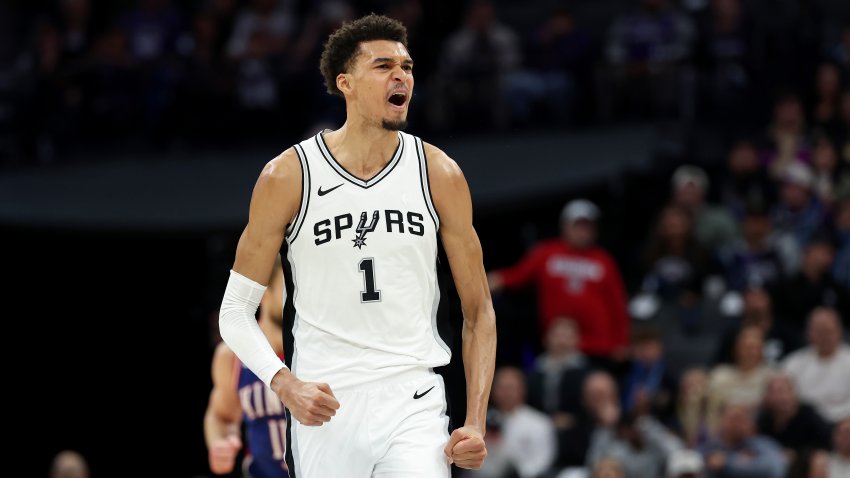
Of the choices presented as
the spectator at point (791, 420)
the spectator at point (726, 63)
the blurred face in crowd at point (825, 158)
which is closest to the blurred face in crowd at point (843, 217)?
the blurred face in crowd at point (825, 158)

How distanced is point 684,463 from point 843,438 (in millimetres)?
1288

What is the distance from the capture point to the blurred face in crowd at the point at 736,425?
12180 millimetres

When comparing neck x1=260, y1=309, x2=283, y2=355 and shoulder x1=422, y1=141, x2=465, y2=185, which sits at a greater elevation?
shoulder x1=422, y1=141, x2=465, y2=185

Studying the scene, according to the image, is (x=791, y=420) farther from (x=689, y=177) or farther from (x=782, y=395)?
(x=689, y=177)

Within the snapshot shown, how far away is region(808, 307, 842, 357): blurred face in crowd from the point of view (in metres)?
12.7

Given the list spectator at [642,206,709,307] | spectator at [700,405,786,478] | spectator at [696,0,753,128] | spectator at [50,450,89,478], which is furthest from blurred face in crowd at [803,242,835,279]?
spectator at [50,450,89,478]

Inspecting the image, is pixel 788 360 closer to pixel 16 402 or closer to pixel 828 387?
pixel 828 387

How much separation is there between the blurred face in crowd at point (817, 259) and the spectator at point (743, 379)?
107 centimetres

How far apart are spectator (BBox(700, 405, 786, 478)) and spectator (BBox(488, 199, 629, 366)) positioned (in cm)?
191

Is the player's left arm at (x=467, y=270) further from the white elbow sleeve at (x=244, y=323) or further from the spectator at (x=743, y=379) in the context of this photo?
the spectator at (x=743, y=379)

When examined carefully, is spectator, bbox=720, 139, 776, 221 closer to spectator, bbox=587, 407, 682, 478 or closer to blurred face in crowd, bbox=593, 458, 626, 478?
spectator, bbox=587, 407, 682, 478

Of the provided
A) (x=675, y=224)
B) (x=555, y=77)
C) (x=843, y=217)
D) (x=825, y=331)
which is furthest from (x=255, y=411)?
(x=555, y=77)

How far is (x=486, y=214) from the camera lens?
645 inches

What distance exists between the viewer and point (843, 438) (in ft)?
39.3
